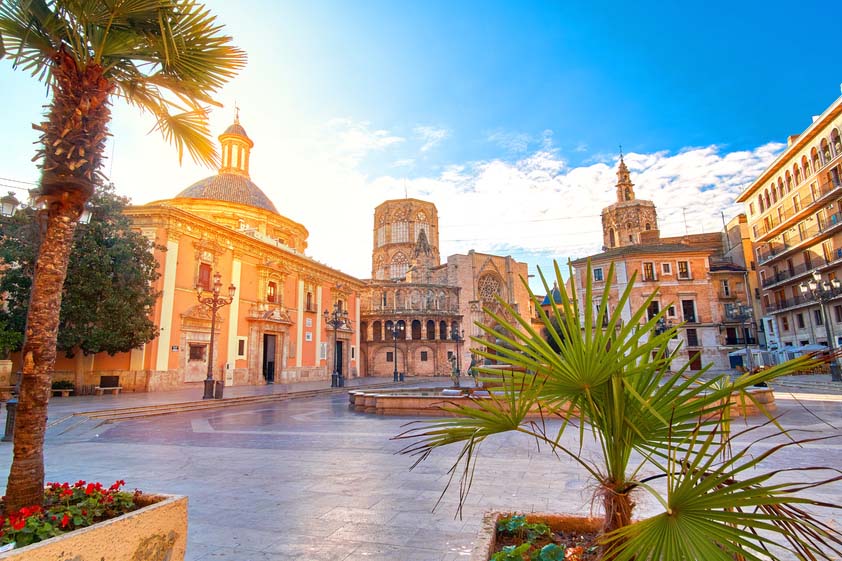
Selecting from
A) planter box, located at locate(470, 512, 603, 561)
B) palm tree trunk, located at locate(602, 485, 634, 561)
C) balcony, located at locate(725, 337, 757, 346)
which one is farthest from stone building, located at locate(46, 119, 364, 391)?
balcony, located at locate(725, 337, 757, 346)

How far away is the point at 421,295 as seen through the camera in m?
46.5

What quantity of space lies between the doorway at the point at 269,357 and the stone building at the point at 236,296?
62 mm

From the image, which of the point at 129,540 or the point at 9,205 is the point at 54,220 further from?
the point at 9,205

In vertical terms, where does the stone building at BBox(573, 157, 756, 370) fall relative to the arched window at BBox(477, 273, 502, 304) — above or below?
below

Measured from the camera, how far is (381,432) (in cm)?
917

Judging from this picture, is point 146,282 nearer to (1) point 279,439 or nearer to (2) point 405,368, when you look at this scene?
Answer: (1) point 279,439

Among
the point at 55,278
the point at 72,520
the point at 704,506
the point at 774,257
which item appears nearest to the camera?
the point at 704,506

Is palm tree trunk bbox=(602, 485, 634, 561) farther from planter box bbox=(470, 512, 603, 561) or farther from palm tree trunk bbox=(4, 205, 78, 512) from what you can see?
palm tree trunk bbox=(4, 205, 78, 512)

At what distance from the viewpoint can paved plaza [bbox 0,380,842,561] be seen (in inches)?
137

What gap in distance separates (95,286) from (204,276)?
5768 mm

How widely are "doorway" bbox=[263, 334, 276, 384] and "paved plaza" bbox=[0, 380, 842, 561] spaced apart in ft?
59.2

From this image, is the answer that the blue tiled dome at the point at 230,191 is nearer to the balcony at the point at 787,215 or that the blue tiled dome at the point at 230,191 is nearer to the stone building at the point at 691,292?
the stone building at the point at 691,292

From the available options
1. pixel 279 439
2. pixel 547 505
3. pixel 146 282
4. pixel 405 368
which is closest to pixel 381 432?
pixel 279 439

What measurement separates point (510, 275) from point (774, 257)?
27.6 meters
